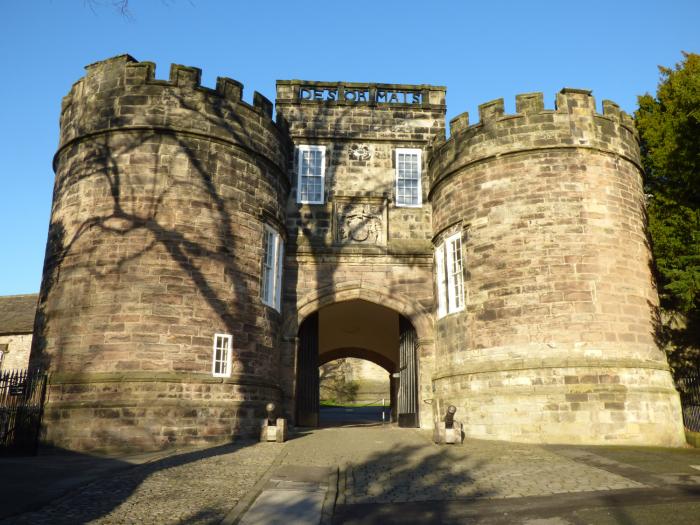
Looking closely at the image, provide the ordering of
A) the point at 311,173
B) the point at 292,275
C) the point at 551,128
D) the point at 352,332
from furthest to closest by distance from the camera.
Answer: the point at 352,332 → the point at 311,173 → the point at 292,275 → the point at 551,128

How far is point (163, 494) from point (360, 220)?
10.3m

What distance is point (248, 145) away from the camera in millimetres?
13766

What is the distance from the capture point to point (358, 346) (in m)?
23.4

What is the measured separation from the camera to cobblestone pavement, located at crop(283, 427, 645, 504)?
716 cm

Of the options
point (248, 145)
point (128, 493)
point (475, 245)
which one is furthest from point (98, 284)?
point (475, 245)

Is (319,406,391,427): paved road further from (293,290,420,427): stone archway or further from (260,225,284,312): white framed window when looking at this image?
(260,225,284,312): white framed window

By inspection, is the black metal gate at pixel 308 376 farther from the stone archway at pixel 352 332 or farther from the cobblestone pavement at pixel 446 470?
the cobblestone pavement at pixel 446 470

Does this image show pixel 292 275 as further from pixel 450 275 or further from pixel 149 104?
pixel 149 104

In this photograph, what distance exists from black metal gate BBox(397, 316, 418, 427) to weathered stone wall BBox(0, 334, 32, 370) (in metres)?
18.5

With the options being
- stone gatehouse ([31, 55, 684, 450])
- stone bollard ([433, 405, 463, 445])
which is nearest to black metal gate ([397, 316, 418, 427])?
stone gatehouse ([31, 55, 684, 450])

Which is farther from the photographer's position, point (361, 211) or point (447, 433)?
point (361, 211)

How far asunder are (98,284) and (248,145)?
4.84 meters

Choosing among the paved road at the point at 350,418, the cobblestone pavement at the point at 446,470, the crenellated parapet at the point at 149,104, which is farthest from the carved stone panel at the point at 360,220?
the paved road at the point at 350,418

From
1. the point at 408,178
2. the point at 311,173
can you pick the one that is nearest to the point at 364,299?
the point at 408,178
